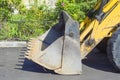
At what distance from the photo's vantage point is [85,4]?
14297 mm

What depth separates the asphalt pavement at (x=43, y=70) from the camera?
29.0 feet

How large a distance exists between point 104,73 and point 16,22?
16.0 ft

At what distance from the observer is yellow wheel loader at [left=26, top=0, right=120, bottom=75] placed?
8859 millimetres

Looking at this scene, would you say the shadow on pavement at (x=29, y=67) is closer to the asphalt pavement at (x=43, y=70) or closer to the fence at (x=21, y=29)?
the asphalt pavement at (x=43, y=70)

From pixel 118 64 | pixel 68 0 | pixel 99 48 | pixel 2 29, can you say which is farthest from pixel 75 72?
pixel 68 0

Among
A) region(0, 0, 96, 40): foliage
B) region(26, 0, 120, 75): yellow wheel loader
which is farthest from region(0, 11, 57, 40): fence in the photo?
region(26, 0, 120, 75): yellow wheel loader

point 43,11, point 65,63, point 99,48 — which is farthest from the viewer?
point 43,11

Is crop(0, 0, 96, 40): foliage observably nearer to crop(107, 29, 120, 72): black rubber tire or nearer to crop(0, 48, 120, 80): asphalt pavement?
crop(0, 48, 120, 80): asphalt pavement

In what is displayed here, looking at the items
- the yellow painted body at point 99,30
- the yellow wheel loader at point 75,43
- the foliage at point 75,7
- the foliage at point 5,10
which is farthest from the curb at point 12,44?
the yellow painted body at point 99,30

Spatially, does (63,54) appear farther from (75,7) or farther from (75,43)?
(75,7)

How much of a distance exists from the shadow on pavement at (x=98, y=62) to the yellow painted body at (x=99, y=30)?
2.13 feet

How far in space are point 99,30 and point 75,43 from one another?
0.57 m

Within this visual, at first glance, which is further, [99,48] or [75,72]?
[99,48]

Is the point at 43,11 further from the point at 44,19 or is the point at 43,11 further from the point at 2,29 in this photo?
the point at 2,29
